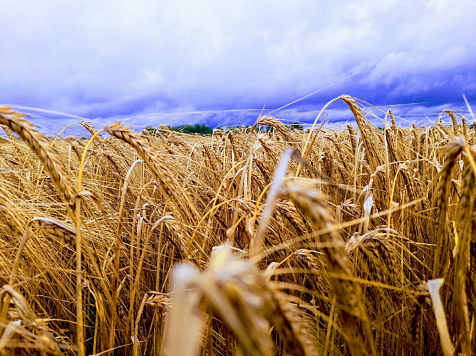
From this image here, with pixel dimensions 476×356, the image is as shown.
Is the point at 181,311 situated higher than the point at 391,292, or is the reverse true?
the point at 181,311

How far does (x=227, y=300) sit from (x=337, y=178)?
248 cm

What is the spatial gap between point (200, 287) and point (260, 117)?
1733 mm

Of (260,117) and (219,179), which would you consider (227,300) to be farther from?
(219,179)

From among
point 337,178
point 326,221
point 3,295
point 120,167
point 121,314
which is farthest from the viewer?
point 337,178

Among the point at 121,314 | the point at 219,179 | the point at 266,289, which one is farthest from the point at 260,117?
the point at 266,289

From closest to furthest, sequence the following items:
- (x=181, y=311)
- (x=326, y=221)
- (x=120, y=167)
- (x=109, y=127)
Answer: (x=181, y=311) < (x=326, y=221) < (x=109, y=127) < (x=120, y=167)

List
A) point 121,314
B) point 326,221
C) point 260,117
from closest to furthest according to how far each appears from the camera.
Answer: point 326,221 → point 121,314 → point 260,117

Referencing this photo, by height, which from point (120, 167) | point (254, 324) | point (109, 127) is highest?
point (109, 127)

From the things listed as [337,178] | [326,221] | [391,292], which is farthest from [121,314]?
[337,178]

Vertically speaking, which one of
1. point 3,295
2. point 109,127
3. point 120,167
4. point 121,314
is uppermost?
point 109,127

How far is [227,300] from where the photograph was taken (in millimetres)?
375

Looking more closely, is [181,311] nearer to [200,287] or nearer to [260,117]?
[200,287]

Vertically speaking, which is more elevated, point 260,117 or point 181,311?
point 260,117

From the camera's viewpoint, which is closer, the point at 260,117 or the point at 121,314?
the point at 121,314
